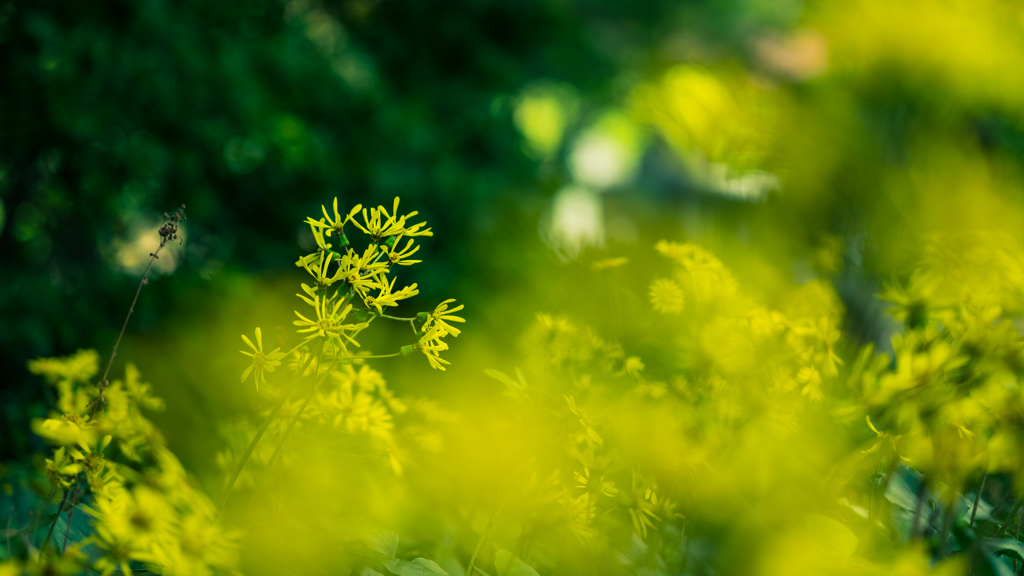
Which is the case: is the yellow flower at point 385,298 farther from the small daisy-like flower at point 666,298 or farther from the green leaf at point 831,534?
the green leaf at point 831,534

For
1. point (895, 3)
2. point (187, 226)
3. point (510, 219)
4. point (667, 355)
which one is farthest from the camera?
point (510, 219)

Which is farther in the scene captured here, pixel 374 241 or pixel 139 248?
pixel 139 248

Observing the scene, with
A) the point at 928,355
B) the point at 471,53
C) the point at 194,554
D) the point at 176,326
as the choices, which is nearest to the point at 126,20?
the point at 176,326

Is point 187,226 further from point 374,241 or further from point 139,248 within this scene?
point 374,241

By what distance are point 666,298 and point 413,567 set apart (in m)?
0.59

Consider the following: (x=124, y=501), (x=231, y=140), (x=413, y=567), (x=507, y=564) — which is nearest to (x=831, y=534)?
(x=507, y=564)

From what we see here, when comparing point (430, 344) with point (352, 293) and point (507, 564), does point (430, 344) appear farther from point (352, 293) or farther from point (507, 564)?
point (507, 564)

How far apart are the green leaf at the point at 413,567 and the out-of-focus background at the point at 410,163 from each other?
2.12ft

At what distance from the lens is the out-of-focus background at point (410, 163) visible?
1.77 m

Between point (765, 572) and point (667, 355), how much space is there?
83 centimetres

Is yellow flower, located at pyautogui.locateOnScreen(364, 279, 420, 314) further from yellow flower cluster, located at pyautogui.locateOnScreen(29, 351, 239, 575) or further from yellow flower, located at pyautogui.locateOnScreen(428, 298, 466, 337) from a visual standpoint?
yellow flower cluster, located at pyautogui.locateOnScreen(29, 351, 239, 575)

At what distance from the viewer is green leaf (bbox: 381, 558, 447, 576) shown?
0.83 meters

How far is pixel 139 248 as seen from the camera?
2.83m

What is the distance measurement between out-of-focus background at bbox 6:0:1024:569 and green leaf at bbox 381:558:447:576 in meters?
0.65
